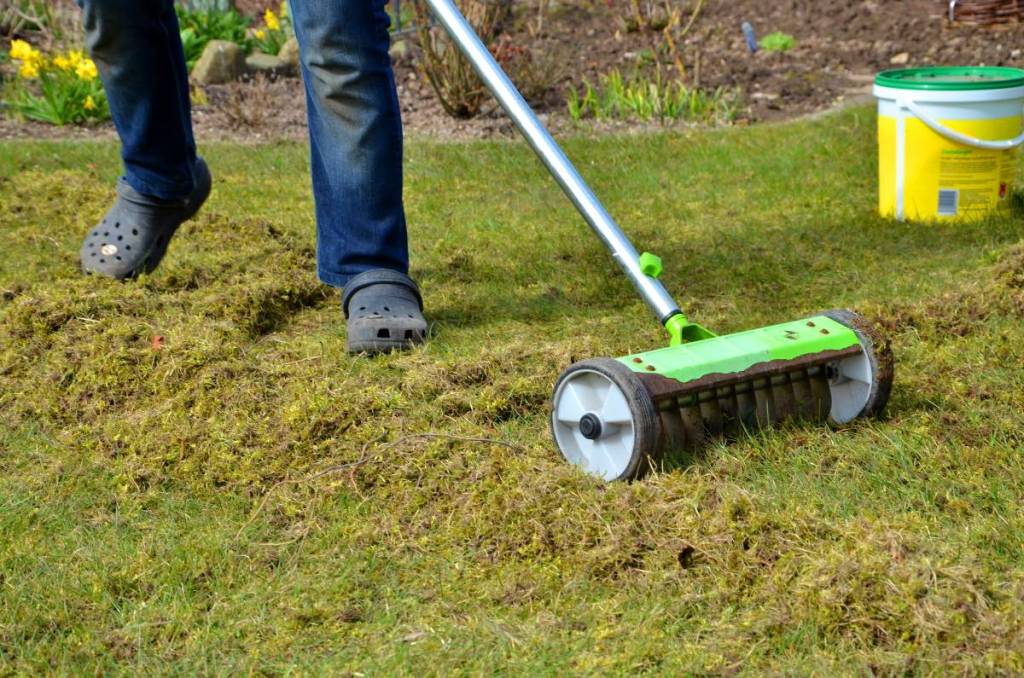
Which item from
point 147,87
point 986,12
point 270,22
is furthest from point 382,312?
point 986,12

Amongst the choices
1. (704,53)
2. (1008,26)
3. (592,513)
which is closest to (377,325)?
(592,513)

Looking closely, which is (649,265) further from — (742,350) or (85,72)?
(85,72)

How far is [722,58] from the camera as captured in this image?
279 inches

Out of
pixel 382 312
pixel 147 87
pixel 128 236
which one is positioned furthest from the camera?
pixel 128 236

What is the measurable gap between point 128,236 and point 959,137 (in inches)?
101

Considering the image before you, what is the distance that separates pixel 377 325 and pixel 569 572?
1150mm

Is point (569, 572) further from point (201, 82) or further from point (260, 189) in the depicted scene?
point (201, 82)

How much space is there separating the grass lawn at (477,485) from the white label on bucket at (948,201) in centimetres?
16

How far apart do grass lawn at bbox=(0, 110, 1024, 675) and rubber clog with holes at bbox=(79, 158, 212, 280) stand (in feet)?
0.28

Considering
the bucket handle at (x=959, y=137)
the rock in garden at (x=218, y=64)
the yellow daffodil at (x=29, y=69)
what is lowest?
the rock in garden at (x=218, y=64)

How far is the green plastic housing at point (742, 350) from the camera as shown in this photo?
88.1 inches

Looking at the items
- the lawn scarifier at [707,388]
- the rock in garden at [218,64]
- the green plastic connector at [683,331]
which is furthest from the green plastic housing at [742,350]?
the rock in garden at [218,64]

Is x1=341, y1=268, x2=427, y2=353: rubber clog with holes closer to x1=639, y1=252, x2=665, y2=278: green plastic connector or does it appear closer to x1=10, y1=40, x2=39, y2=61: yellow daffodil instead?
x1=639, y1=252, x2=665, y2=278: green plastic connector

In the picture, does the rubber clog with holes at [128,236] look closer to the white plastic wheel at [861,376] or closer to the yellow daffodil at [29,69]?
the white plastic wheel at [861,376]
